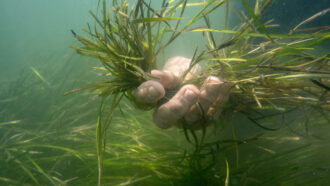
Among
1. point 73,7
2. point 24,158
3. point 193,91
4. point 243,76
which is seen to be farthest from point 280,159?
point 73,7

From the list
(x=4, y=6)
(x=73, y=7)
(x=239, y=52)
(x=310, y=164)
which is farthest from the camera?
(x=73, y=7)

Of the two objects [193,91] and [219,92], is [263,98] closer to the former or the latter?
[219,92]

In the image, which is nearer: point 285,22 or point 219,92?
point 219,92

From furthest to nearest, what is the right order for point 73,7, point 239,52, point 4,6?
point 73,7 < point 4,6 < point 239,52

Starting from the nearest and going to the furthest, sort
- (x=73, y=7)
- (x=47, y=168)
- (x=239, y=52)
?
(x=239, y=52)
(x=47, y=168)
(x=73, y=7)

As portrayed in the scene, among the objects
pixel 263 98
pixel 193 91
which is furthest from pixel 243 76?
pixel 193 91

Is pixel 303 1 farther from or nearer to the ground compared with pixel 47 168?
farther from the ground

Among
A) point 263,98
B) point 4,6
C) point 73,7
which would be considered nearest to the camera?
point 263,98

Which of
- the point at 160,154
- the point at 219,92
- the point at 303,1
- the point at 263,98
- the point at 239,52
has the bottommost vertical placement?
the point at 160,154

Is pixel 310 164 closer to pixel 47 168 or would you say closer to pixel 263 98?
pixel 263 98
